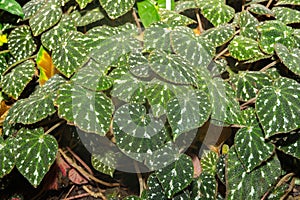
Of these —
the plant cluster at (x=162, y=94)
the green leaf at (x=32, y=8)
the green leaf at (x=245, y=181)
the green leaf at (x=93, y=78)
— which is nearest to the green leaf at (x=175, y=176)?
the plant cluster at (x=162, y=94)

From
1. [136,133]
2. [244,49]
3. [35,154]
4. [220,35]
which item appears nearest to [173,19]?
[220,35]

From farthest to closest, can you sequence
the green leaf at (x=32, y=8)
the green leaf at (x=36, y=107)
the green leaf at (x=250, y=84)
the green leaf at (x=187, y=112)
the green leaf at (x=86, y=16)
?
the green leaf at (x=32, y=8) < the green leaf at (x=86, y=16) < the green leaf at (x=250, y=84) < the green leaf at (x=36, y=107) < the green leaf at (x=187, y=112)

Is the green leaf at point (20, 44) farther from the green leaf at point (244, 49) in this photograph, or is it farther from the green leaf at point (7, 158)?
the green leaf at point (244, 49)

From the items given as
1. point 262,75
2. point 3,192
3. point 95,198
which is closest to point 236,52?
point 262,75

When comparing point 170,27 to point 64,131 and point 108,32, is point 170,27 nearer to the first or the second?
point 108,32

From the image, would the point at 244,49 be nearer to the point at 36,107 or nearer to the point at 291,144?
the point at 291,144

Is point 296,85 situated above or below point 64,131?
above
